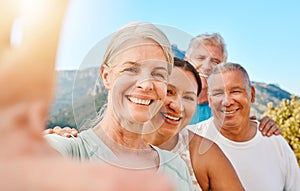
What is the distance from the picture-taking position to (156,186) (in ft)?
0.67

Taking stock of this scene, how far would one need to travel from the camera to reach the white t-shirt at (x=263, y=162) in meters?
1.79

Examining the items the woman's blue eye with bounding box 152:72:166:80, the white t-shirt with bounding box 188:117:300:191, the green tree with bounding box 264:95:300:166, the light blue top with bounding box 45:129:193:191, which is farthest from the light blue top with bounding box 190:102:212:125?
the green tree with bounding box 264:95:300:166

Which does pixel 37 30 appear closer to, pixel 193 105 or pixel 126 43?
pixel 126 43

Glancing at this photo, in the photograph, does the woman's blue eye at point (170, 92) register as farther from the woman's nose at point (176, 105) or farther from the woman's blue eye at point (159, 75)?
the woman's blue eye at point (159, 75)

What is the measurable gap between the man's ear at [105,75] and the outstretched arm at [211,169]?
49 cm

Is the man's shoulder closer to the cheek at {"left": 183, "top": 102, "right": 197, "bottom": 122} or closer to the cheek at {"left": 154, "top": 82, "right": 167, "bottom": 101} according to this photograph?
the cheek at {"left": 183, "top": 102, "right": 197, "bottom": 122}

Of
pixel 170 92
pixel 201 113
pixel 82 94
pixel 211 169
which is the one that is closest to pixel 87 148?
pixel 82 94

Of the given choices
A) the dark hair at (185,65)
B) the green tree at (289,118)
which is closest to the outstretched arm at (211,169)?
the dark hair at (185,65)

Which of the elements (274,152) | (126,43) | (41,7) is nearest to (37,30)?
(41,7)

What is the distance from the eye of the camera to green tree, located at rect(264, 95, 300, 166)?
4.09 metres

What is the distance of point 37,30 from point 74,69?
62 centimetres

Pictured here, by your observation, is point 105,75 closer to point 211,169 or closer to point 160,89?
point 160,89

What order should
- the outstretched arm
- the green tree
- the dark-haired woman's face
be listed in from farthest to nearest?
the green tree, the outstretched arm, the dark-haired woman's face

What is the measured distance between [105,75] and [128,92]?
2.5 inches
